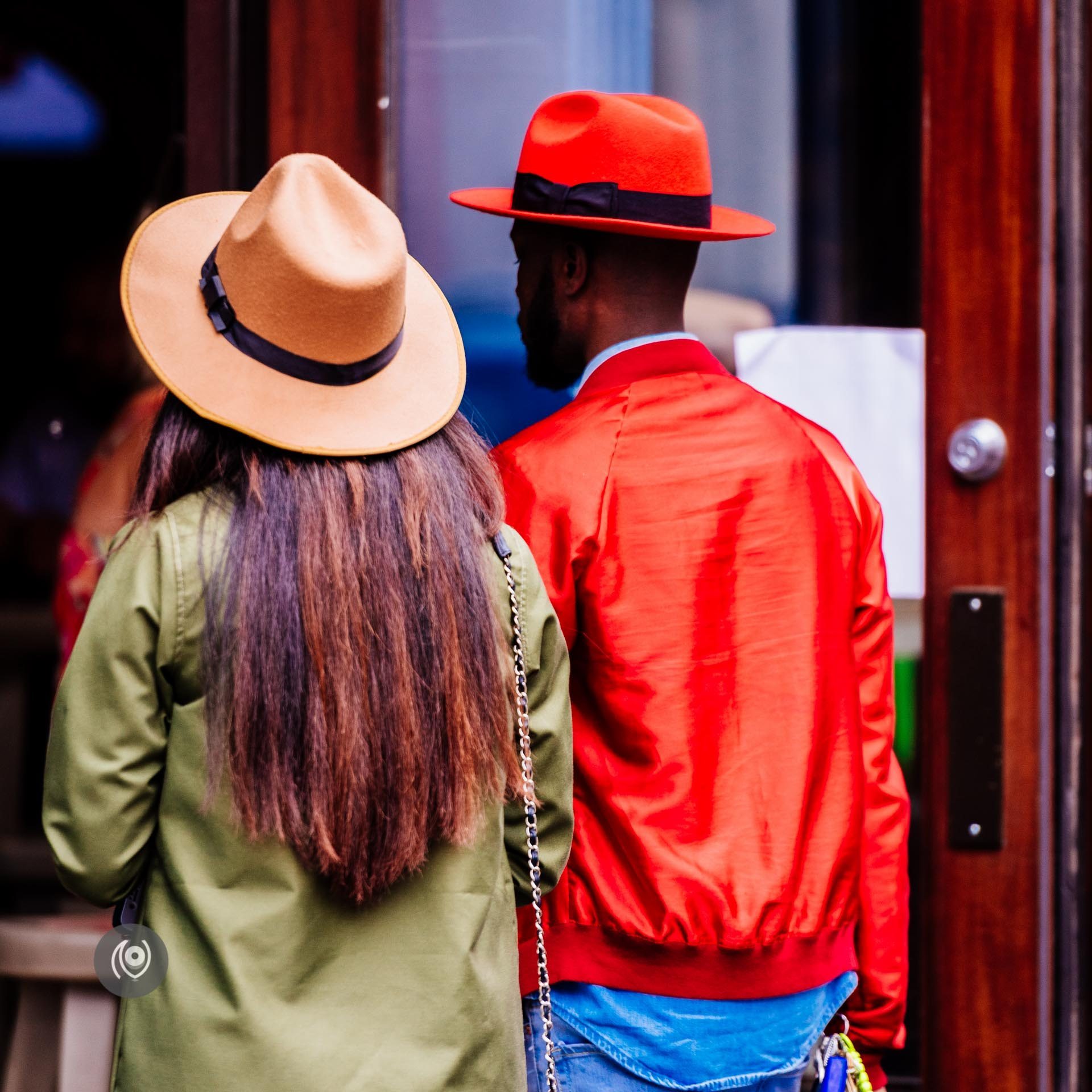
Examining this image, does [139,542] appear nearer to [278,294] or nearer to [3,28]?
[278,294]

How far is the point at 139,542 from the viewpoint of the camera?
1444mm

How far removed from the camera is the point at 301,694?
143 cm

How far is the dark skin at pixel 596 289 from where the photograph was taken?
72.6 inches

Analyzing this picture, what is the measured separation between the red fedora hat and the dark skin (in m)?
0.03

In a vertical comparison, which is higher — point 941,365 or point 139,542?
→ point 941,365

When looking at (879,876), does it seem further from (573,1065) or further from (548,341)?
(548,341)

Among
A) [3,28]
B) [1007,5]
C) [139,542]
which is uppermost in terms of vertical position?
[3,28]

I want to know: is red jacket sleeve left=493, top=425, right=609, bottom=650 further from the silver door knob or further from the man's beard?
the silver door knob

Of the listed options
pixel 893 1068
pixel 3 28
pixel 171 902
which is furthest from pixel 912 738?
pixel 3 28

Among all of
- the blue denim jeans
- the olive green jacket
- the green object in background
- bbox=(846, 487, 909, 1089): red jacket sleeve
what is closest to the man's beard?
bbox=(846, 487, 909, 1089): red jacket sleeve

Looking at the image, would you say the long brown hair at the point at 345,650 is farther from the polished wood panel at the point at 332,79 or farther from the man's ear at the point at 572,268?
the polished wood panel at the point at 332,79

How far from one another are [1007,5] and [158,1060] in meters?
2.02

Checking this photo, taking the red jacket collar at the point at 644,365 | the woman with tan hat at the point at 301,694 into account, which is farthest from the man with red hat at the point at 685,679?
the woman with tan hat at the point at 301,694

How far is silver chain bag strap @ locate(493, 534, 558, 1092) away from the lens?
1565 mm
